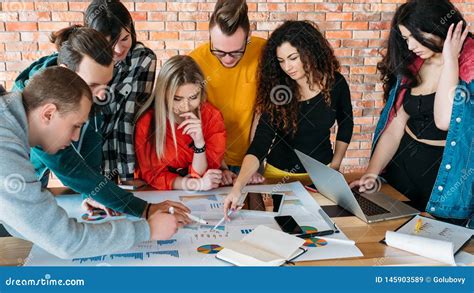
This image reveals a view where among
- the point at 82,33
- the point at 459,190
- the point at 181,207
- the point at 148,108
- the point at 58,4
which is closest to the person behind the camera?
the point at 181,207

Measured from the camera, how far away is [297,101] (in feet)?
6.61

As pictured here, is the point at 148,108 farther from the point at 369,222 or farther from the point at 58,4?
the point at 58,4

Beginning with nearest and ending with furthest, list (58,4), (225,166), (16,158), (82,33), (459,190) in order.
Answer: (16,158) < (82,33) < (459,190) < (225,166) < (58,4)

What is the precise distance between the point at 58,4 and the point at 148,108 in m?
1.95

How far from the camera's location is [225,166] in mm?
2080

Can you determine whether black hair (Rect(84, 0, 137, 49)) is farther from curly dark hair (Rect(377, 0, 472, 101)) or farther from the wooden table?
curly dark hair (Rect(377, 0, 472, 101))

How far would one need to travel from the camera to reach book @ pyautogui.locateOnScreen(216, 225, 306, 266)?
1252 mm

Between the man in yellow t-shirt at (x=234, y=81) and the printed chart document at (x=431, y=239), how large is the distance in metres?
0.86

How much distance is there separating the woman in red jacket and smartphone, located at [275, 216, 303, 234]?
357 mm

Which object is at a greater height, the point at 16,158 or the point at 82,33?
the point at 82,33

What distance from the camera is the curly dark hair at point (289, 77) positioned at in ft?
6.44

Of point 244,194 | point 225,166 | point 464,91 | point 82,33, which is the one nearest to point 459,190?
point 464,91

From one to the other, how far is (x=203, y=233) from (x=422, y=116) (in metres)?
0.96

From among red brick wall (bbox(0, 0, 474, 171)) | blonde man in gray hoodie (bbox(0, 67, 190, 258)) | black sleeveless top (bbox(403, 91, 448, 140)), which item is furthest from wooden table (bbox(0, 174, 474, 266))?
red brick wall (bbox(0, 0, 474, 171))
